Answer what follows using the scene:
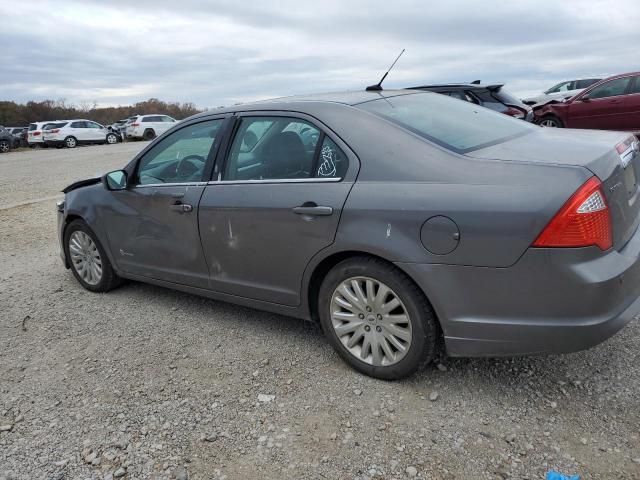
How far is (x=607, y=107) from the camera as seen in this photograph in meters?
10.7

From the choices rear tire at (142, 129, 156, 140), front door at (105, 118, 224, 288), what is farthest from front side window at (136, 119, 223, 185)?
rear tire at (142, 129, 156, 140)

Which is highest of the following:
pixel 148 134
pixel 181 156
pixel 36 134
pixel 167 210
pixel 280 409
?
pixel 181 156

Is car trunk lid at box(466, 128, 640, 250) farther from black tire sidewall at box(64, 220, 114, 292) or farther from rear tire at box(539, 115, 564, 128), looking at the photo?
rear tire at box(539, 115, 564, 128)

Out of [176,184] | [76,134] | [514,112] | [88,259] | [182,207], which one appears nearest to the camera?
Answer: [182,207]

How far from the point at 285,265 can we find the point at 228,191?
63cm

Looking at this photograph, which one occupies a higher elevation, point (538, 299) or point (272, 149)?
point (272, 149)

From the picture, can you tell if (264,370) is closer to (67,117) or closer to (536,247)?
→ (536,247)

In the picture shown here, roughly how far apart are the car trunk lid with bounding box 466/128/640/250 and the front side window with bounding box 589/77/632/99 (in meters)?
8.89

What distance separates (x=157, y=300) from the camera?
14.4ft

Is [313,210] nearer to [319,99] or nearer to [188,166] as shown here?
[319,99]

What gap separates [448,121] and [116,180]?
2549 millimetres

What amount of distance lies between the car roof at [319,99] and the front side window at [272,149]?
113mm

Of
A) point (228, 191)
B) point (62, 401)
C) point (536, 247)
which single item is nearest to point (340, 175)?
point (228, 191)

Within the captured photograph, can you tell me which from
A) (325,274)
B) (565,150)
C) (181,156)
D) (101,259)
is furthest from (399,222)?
(101,259)
